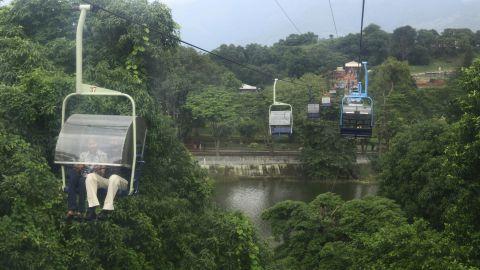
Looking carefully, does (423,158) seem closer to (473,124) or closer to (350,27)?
(473,124)

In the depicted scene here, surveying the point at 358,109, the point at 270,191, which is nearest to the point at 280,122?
the point at 358,109

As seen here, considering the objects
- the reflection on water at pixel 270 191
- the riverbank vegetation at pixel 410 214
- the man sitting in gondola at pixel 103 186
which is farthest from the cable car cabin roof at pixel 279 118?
the reflection on water at pixel 270 191

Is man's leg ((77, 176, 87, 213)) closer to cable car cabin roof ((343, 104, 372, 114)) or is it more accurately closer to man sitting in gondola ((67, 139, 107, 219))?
man sitting in gondola ((67, 139, 107, 219))

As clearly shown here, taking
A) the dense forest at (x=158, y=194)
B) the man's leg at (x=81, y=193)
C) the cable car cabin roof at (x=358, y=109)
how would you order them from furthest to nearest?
the cable car cabin roof at (x=358, y=109)
the dense forest at (x=158, y=194)
the man's leg at (x=81, y=193)

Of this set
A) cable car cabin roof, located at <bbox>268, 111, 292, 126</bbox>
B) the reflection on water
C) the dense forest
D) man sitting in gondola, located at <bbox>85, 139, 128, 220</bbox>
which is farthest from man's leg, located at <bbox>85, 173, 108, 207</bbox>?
the reflection on water

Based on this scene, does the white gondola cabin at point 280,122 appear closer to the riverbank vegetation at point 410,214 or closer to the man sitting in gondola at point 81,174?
the riverbank vegetation at point 410,214

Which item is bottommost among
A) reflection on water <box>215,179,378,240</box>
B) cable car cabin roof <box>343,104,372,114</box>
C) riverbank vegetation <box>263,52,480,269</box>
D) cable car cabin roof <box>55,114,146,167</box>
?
reflection on water <box>215,179,378,240</box>
